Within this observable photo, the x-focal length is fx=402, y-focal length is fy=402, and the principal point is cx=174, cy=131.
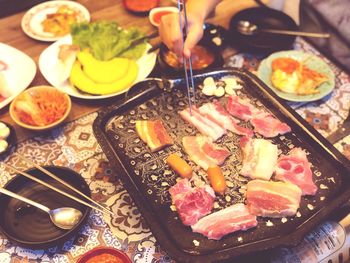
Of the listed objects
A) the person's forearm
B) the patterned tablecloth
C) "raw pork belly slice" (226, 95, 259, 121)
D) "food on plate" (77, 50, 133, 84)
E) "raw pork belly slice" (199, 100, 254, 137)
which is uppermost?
the person's forearm

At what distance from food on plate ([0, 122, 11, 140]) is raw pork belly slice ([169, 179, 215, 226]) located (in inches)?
43.3

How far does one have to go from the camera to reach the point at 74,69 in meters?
2.71

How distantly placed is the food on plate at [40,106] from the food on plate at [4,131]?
0.31 ft

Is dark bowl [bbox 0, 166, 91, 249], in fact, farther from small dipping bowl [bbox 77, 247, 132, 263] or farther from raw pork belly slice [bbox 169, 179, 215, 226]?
raw pork belly slice [bbox 169, 179, 215, 226]

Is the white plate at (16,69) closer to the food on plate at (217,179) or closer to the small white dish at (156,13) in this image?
the small white dish at (156,13)

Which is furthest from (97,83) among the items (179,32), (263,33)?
(263,33)

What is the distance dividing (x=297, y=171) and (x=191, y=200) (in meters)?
0.53

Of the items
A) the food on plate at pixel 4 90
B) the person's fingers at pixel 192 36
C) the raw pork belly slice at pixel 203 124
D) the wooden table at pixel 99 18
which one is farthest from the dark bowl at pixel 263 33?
the food on plate at pixel 4 90

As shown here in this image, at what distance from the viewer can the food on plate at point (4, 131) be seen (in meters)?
2.34

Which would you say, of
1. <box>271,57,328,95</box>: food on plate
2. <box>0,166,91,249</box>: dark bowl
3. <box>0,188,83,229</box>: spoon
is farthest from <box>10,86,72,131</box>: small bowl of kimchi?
<box>271,57,328,95</box>: food on plate

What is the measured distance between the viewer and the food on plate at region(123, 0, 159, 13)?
3234 mm

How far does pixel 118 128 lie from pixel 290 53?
4.59 ft

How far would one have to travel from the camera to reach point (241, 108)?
220cm

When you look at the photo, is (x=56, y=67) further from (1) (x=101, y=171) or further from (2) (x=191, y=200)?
(2) (x=191, y=200)
